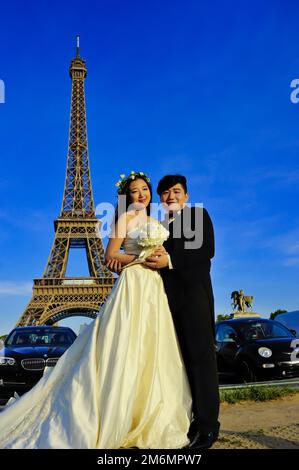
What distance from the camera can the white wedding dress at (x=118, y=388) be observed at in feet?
9.96

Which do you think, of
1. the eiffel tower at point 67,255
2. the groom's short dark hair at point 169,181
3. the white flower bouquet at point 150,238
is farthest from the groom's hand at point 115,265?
the eiffel tower at point 67,255

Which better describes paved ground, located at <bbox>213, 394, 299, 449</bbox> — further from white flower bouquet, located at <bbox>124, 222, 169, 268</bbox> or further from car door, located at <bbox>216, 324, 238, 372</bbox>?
car door, located at <bbox>216, 324, 238, 372</bbox>

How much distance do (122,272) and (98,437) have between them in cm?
119

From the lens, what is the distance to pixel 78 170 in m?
46.8

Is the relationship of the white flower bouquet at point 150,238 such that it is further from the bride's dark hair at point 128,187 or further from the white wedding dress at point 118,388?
the bride's dark hair at point 128,187

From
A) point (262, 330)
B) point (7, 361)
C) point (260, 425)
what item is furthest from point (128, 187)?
point (262, 330)

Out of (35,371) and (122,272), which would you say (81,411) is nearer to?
(122,272)

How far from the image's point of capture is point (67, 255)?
4128 centimetres

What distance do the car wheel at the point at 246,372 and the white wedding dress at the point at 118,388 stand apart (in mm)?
4529

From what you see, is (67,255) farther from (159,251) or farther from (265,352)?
(159,251)

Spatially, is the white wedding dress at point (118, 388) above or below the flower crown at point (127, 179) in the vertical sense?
below

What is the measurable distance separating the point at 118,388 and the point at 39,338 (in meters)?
5.28

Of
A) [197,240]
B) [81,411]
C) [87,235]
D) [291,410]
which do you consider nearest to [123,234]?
[197,240]
